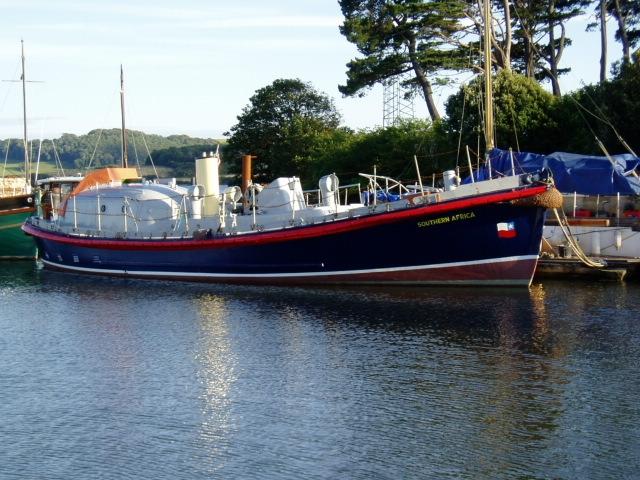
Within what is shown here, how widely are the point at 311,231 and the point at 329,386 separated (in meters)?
11.4

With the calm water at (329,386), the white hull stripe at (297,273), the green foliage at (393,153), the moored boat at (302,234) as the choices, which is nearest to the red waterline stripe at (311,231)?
the moored boat at (302,234)

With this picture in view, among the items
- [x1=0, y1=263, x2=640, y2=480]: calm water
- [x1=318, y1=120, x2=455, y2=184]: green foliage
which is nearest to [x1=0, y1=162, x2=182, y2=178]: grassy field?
[x1=318, y1=120, x2=455, y2=184]: green foliage

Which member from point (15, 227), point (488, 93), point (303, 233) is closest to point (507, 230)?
point (488, 93)

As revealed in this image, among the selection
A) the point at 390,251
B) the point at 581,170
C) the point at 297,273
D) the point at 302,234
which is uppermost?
the point at 581,170

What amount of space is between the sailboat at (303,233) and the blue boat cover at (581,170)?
409cm

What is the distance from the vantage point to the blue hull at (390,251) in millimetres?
28125

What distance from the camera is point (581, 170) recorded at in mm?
35531

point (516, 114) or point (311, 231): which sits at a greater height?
point (516, 114)

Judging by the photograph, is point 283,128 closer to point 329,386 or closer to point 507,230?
point 507,230

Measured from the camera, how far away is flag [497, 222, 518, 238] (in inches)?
1104

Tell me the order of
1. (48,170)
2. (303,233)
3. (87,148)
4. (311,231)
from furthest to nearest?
1. (87,148)
2. (48,170)
3. (303,233)
4. (311,231)

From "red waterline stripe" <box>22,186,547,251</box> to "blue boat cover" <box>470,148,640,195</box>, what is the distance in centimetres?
682

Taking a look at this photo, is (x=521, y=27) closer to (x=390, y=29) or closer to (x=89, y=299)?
(x=390, y=29)

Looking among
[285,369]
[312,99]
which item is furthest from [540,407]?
[312,99]
